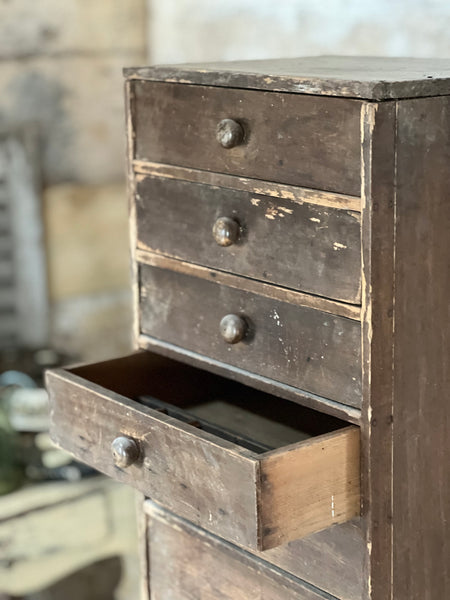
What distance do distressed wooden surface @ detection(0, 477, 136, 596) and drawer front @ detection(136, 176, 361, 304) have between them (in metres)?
1.02

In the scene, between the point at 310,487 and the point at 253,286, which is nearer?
the point at 310,487

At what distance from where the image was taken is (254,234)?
1.46 meters

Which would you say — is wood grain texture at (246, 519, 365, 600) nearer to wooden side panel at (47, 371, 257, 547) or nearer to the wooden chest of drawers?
the wooden chest of drawers

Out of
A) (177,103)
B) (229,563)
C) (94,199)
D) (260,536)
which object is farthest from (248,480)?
(94,199)

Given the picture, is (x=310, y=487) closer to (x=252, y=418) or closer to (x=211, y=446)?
(x=211, y=446)

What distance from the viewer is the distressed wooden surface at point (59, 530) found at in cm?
243

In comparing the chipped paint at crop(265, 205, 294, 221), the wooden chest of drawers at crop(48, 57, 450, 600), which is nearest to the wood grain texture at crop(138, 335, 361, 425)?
the wooden chest of drawers at crop(48, 57, 450, 600)

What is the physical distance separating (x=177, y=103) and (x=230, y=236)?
0.80ft

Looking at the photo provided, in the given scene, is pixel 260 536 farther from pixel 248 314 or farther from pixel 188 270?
pixel 188 270

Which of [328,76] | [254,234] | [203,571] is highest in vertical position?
[328,76]

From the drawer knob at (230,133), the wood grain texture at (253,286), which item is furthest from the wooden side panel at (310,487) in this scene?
the drawer knob at (230,133)

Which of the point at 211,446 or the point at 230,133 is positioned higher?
the point at 230,133

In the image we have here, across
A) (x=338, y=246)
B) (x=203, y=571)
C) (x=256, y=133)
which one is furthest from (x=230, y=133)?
(x=203, y=571)

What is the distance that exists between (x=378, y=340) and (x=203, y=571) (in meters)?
0.63
